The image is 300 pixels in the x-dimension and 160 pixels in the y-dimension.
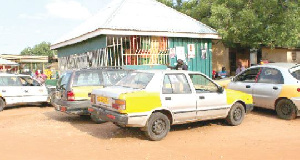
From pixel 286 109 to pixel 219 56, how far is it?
10.9 m

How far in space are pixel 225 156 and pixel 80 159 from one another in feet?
8.02

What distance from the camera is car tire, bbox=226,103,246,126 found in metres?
6.97

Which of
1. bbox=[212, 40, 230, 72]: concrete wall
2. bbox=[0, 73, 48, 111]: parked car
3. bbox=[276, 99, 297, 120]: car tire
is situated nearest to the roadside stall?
bbox=[0, 73, 48, 111]: parked car

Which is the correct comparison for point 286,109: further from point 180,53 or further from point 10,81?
point 10,81

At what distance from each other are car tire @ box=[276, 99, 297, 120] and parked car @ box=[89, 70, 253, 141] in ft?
5.81

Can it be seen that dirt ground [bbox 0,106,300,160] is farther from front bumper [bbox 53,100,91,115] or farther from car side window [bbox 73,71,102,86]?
car side window [bbox 73,71,102,86]

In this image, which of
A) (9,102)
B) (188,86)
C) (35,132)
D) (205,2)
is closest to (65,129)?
(35,132)

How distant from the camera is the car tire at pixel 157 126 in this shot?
18.5ft

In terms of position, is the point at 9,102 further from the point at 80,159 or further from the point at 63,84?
the point at 80,159

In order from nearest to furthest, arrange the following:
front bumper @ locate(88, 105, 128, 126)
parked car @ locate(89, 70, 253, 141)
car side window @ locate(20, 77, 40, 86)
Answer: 1. front bumper @ locate(88, 105, 128, 126)
2. parked car @ locate(89, 70, 253, 141)
3. car side window @ locate(20, 77, 40, 86)

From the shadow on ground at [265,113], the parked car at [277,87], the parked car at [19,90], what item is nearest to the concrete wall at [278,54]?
the shadow on ground at [265,113]

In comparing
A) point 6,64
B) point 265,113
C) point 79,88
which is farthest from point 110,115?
point 6,64

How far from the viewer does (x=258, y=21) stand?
12.8m

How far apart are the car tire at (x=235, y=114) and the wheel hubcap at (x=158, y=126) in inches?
80.5
